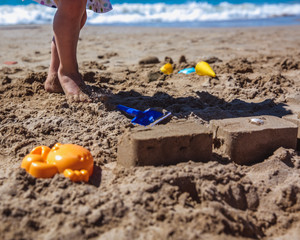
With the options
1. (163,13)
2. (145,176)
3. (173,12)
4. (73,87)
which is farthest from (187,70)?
(173,12)

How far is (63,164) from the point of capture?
158 centimetres

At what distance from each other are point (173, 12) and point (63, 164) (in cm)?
1558

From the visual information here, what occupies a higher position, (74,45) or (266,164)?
(74,45)

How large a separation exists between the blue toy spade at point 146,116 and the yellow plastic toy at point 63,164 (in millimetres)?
631

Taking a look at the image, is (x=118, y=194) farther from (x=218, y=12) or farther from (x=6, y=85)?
(x=218, y=12)

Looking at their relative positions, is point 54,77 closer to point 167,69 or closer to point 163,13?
point 167,69

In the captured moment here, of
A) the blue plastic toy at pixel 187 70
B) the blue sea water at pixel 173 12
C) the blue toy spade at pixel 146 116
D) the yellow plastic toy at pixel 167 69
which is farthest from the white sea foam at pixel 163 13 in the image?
the blue toy spade at pixel 146 116

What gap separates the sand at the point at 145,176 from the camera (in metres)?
1.32

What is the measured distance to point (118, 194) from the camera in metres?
1.45

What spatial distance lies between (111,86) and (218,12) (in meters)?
14.7

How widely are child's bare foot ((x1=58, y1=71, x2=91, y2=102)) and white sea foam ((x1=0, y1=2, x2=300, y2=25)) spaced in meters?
10.3

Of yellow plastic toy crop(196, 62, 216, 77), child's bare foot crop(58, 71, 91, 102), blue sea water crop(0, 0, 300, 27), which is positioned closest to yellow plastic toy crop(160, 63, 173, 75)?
yellow plastic toy crop(196, 62, 216, 77)

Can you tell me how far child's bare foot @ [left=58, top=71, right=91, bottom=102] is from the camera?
8.20 ft

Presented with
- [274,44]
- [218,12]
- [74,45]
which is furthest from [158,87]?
[218,12]
